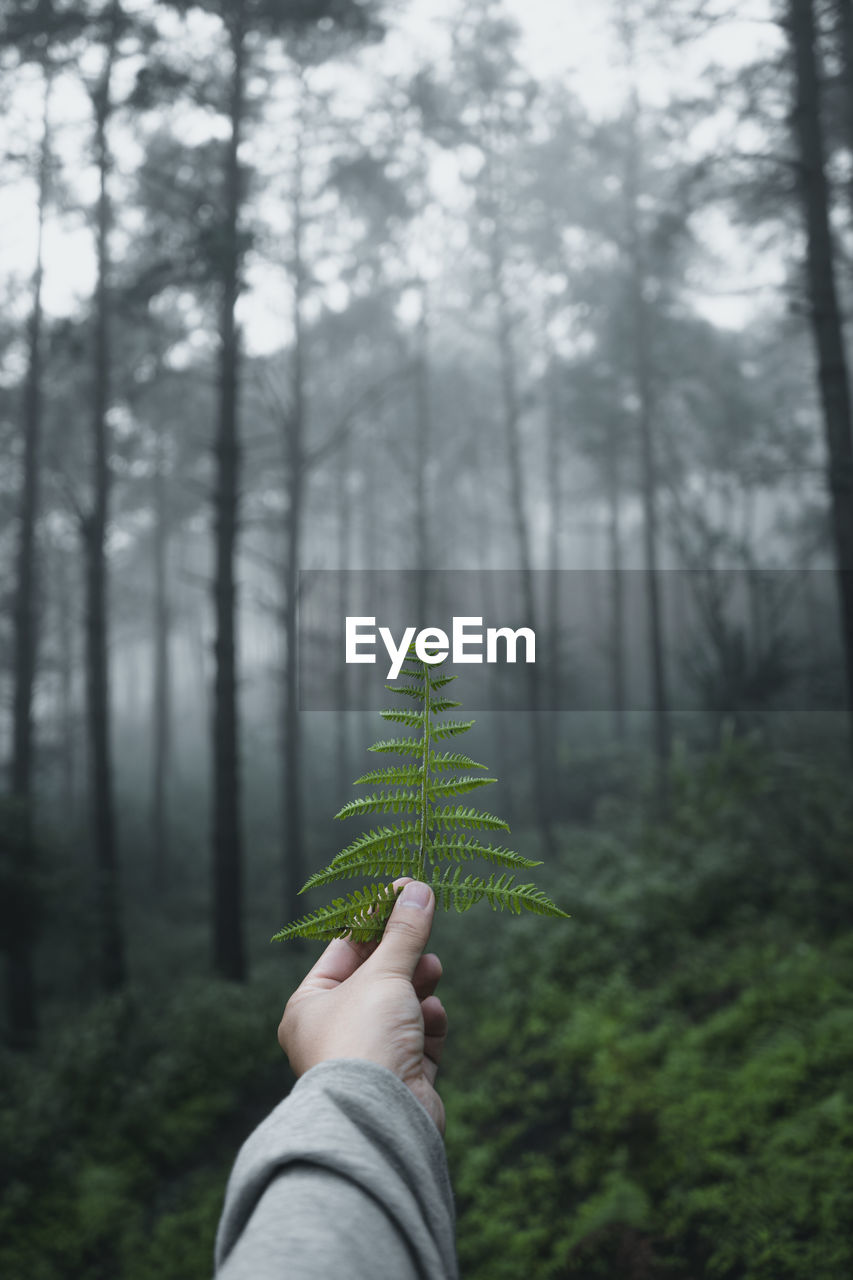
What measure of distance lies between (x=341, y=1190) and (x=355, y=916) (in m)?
0.38

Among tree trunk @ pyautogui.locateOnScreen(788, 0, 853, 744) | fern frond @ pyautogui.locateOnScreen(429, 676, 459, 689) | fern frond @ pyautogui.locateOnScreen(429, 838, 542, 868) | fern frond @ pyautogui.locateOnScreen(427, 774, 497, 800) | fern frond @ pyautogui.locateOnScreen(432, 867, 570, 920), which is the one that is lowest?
fern frond @ pyautogui.locateOnScreen(432, 867, 570, 920)

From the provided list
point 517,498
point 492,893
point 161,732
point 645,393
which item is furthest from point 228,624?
point 161,732

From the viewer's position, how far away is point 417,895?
121cm

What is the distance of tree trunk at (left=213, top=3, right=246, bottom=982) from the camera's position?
8.54m

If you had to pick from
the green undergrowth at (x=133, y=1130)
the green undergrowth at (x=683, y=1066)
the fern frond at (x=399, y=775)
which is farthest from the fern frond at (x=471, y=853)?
the green undergrowth at (x=133, y=1130)

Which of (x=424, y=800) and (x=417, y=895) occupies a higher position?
(x=424, y=800)

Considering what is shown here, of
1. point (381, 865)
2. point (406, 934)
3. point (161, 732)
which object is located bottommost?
point (161, 732)

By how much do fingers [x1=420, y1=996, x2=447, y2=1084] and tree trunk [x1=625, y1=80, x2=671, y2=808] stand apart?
1212 cm

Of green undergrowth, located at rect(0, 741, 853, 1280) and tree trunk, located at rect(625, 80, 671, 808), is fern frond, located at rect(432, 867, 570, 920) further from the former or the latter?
tree trunk, located at rect(625, 80, 671, 808)

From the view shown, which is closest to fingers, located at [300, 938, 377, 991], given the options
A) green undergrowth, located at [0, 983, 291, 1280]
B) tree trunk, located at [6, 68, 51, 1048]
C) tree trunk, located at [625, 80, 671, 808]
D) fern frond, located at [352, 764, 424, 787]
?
fern frond, located at [352, 764, 424, 787]

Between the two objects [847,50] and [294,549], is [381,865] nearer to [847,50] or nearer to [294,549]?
[847,50]

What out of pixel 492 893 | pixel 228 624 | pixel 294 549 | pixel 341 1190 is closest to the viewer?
pixel 341 1190

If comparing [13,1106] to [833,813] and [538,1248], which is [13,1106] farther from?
[833,813]

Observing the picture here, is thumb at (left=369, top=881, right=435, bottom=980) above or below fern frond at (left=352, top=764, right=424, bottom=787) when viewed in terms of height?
below
